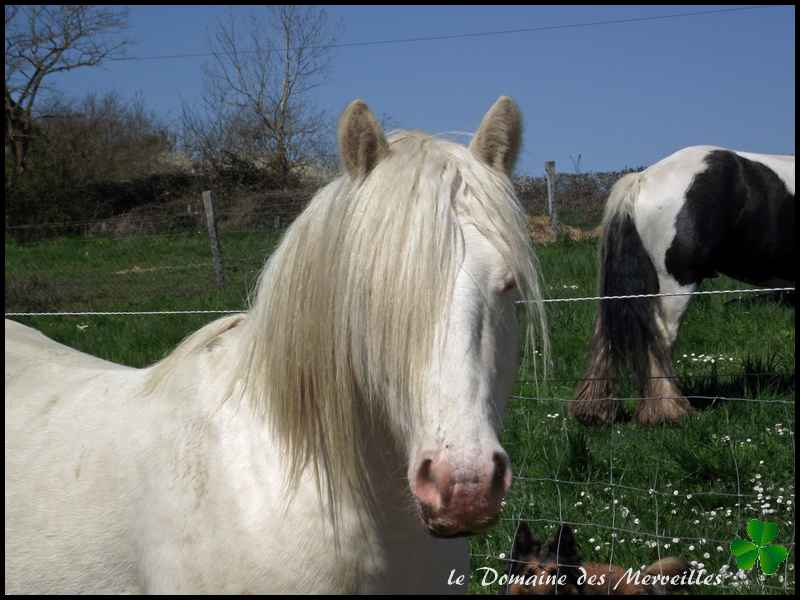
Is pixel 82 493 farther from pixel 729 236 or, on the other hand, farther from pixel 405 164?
pixel 729 236

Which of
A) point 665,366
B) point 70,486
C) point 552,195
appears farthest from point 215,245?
point 70,486


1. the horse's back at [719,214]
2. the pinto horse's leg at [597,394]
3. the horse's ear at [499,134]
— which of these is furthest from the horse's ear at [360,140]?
the horse's back at [719,214]

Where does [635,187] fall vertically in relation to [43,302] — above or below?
above

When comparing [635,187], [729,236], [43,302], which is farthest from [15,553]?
[43,302]

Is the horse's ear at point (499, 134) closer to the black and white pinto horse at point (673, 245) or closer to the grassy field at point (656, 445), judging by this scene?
the grassy field at point (656, 445)

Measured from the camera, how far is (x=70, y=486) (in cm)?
207

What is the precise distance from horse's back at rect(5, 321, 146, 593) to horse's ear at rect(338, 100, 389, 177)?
3.05 feet

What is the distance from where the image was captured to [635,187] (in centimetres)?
577

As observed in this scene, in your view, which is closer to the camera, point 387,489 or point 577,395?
point 387,489

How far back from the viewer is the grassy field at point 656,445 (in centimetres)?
329

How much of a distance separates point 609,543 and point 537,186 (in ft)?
34.0

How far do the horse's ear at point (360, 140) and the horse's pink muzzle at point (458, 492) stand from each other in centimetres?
70

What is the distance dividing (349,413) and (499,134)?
2.54ft

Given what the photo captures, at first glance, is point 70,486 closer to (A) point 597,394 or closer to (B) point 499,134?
(B) point 499,134
